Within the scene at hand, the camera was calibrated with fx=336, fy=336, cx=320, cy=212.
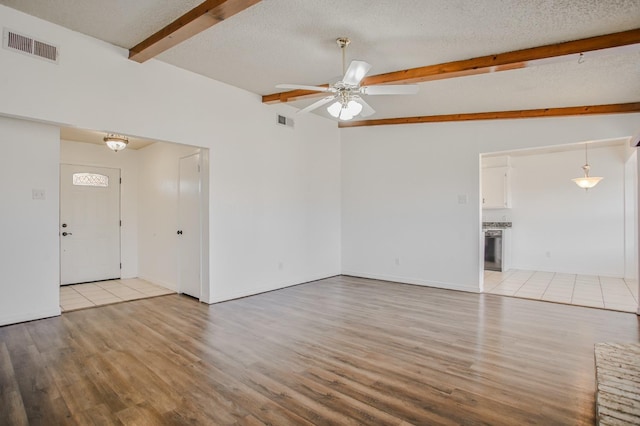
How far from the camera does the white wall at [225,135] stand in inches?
135

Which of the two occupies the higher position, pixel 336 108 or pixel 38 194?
pixel 336 108

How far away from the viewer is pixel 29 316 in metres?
3.95

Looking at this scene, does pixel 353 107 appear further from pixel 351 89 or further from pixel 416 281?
pixel 416 281

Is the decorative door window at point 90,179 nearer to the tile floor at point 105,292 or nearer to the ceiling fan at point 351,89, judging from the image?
the tile floor at point 105,292

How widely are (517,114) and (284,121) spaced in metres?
3.71

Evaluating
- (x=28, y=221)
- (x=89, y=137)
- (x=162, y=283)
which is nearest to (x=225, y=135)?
(x=28, y=221)

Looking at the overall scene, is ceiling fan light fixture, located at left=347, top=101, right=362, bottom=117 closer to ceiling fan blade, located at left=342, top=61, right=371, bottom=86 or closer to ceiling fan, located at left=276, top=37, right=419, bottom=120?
ceiling fan, located at left=276, top=37, right=419, bottom=120

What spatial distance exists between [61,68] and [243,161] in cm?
242

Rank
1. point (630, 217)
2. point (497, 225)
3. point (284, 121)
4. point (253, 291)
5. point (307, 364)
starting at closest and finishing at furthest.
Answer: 1. point (307, 364)
2. point (253, 291)
3. point (284, 121)
4. point (630, 217)
5. point (497, 225)

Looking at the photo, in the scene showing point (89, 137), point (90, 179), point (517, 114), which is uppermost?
point (517, 114)

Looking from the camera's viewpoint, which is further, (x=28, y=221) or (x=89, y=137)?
(x=89, y=137)

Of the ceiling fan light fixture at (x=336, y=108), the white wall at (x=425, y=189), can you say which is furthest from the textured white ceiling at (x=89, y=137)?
the white wall at (x=425, y=189)

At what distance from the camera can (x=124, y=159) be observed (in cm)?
678

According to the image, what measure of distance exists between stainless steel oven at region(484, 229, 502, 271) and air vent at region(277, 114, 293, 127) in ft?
16.8
